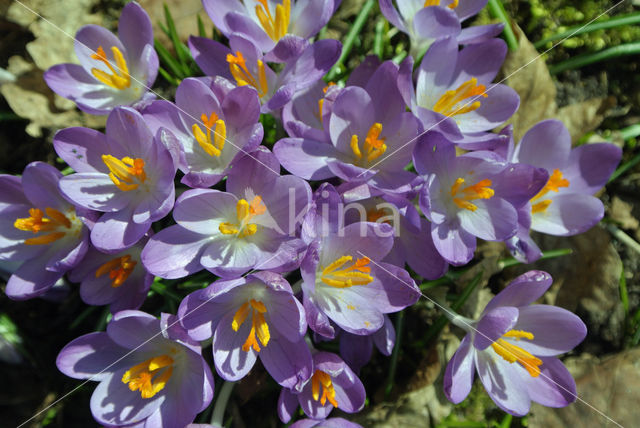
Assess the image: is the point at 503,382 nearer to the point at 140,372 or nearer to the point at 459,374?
the point at 459,374

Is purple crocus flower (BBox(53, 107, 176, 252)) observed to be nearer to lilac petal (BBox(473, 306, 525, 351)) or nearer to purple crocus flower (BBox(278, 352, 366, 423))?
purple crocus flower (BBox(278, 352, 366, 423))

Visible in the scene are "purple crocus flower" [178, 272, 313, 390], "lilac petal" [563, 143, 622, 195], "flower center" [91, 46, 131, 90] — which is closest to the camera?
"purple crocus flower" [178, 272, 313, 390]

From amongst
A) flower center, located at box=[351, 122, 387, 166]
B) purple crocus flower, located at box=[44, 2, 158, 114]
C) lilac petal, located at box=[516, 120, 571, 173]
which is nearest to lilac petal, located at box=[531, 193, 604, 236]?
lilac petal, located at box=[516, 120, 571, 173]

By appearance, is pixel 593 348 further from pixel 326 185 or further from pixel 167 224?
pixel 167 224

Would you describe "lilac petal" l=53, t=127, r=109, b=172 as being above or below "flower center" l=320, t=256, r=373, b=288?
above

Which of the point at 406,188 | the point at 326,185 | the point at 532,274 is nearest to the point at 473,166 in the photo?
the point at 406,188

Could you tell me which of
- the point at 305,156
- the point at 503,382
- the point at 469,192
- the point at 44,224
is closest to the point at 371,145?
the point at 305,156

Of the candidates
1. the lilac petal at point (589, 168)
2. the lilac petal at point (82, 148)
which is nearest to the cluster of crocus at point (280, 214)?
the lilac petal at point (82, 148)
